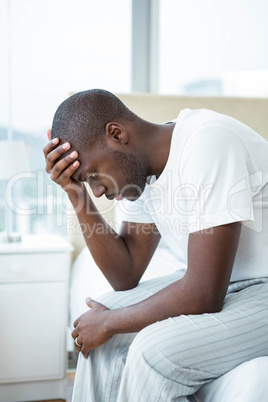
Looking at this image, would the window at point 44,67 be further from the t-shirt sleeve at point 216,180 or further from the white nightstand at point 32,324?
the t-shirt sleeve at point 216,180

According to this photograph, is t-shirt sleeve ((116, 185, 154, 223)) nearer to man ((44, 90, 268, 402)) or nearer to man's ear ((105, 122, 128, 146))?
man ((44, 90, 268, 402))

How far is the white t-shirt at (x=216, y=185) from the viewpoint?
1096 millimetres

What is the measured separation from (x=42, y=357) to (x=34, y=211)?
2.85 ft

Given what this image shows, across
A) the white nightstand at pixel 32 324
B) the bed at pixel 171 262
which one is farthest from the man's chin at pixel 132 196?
the white nightstand at pixel 32 324

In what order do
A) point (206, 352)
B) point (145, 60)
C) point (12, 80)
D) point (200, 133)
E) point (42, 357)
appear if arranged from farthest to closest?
point (145, 60), point (12, 80), point (42, 357), point (200, 133), point (206, 352)

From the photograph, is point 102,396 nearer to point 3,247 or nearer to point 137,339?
point 137,339

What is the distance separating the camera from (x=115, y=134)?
4.15ft

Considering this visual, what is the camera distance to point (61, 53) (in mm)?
2658

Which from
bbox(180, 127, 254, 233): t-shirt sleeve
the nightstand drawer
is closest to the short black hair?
bbox(180, 127, 254, 233): t-shirt sleeve

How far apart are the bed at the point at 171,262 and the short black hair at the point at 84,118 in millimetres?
652

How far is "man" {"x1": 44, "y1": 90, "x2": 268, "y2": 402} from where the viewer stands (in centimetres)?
105

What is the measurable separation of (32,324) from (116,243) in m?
0.79

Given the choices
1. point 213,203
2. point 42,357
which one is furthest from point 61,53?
point 213,203

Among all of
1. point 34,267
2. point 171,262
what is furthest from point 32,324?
point 171,262
